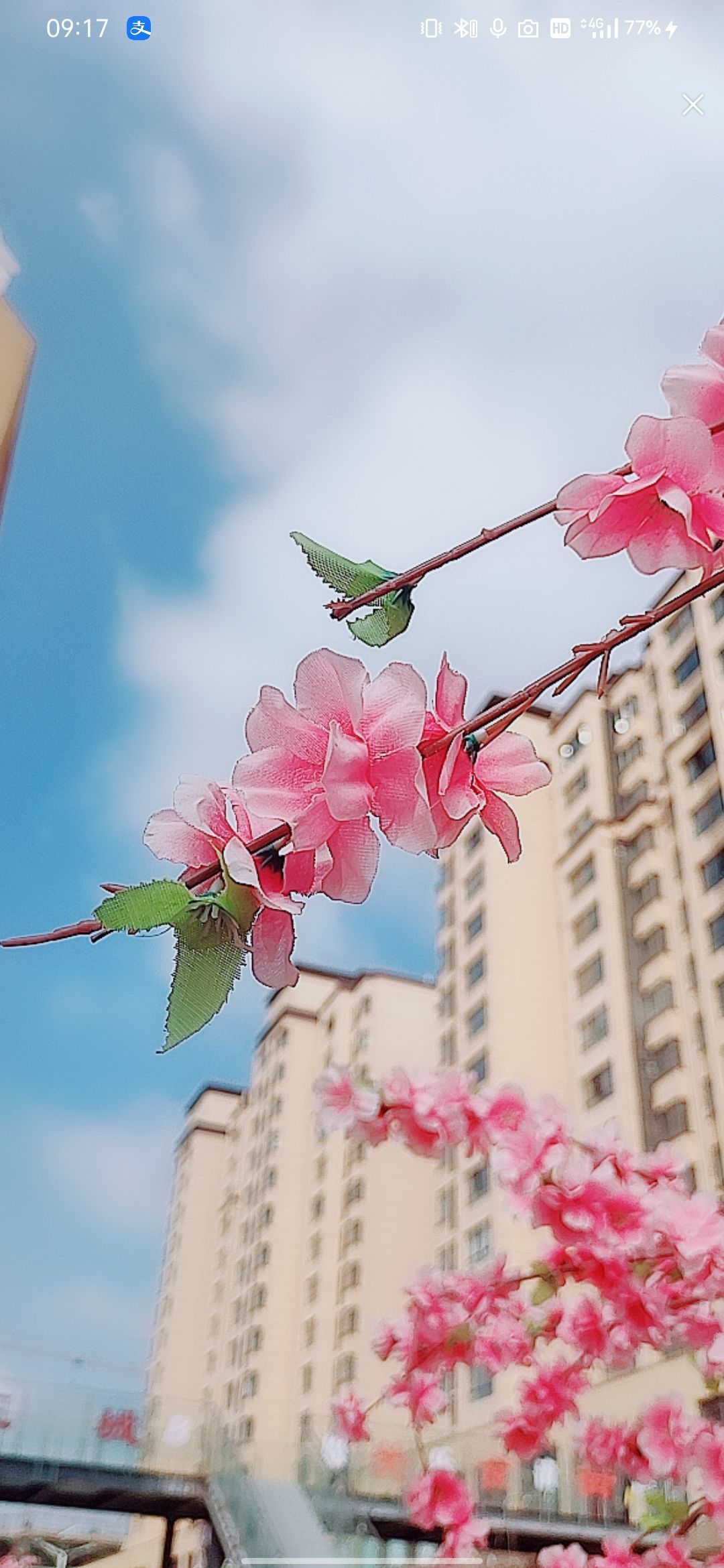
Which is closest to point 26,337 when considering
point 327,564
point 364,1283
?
point 327,564

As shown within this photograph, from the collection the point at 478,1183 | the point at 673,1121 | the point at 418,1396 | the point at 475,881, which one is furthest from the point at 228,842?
the point at 475,881

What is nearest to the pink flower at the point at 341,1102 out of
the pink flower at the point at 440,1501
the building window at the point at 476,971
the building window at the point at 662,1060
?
the pink flower at the point at 440,1501

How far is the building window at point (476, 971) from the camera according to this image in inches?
477

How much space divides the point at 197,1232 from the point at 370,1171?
25.5 feet

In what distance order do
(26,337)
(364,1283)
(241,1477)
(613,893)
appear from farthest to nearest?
(364,1283) → (613,893) → (241,1477) → (26,337)

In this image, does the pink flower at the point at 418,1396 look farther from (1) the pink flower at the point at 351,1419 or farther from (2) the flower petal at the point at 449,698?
(2) the flower petal at the point at 449,698

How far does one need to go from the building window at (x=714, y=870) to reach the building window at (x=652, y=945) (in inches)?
24.9

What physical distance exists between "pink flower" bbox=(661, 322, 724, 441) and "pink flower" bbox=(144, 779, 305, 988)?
0.72 ft

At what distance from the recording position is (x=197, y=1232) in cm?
2112

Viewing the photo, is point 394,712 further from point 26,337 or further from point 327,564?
point 26,337

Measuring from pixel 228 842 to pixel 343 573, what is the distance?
0.13m

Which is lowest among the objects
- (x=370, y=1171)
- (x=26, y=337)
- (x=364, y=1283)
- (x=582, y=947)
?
(x=26, y=337)

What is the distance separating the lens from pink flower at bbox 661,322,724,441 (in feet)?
1.48

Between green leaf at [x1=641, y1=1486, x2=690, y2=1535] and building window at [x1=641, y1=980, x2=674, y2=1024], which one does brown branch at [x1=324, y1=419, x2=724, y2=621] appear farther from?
building window at [x1=641, y1=980, x2=674, y2=1024]
